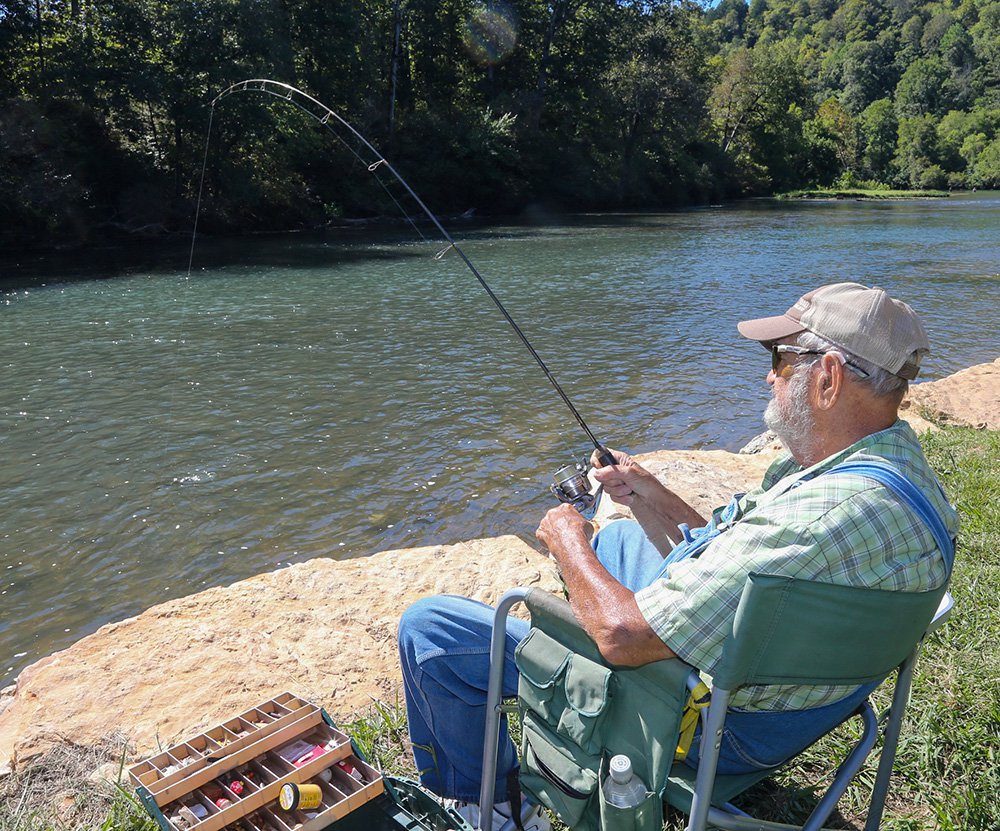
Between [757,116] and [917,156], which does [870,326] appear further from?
[917,156]

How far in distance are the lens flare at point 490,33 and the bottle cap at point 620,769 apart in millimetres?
42937

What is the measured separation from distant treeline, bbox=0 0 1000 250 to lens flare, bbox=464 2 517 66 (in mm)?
110

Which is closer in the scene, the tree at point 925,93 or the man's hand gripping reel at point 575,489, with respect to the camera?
the man's hand gripping reel at point 575,489

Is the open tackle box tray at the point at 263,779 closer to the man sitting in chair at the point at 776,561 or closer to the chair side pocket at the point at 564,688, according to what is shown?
the man sitting in chair at the point at 776,561

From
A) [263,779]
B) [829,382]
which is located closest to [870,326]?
[829,382]

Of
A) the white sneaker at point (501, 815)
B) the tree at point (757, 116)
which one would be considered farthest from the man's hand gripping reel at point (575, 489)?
the tree at point (757, 116)

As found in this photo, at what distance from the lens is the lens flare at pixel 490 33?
4028 centimetres

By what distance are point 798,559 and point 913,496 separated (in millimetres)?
287

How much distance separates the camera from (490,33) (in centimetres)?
4075

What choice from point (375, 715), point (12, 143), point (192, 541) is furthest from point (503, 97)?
point (375, 715)

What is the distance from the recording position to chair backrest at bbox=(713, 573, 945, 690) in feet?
4.84

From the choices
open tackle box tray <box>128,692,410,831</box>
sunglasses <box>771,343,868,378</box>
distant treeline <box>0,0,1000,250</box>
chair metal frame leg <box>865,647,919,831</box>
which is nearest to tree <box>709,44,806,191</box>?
distant treeline <box>0,0,1000,250</box>

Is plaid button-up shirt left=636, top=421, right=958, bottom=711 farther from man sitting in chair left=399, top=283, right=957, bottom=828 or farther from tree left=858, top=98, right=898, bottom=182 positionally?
tree left=858, top=98, right=898, bottom=182

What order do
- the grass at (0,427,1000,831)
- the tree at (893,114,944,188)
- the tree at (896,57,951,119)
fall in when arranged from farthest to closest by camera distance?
the tree at (896,57,951,119)
the tree at (893,114,944,188)
the grass at (0,427,1000,831)
